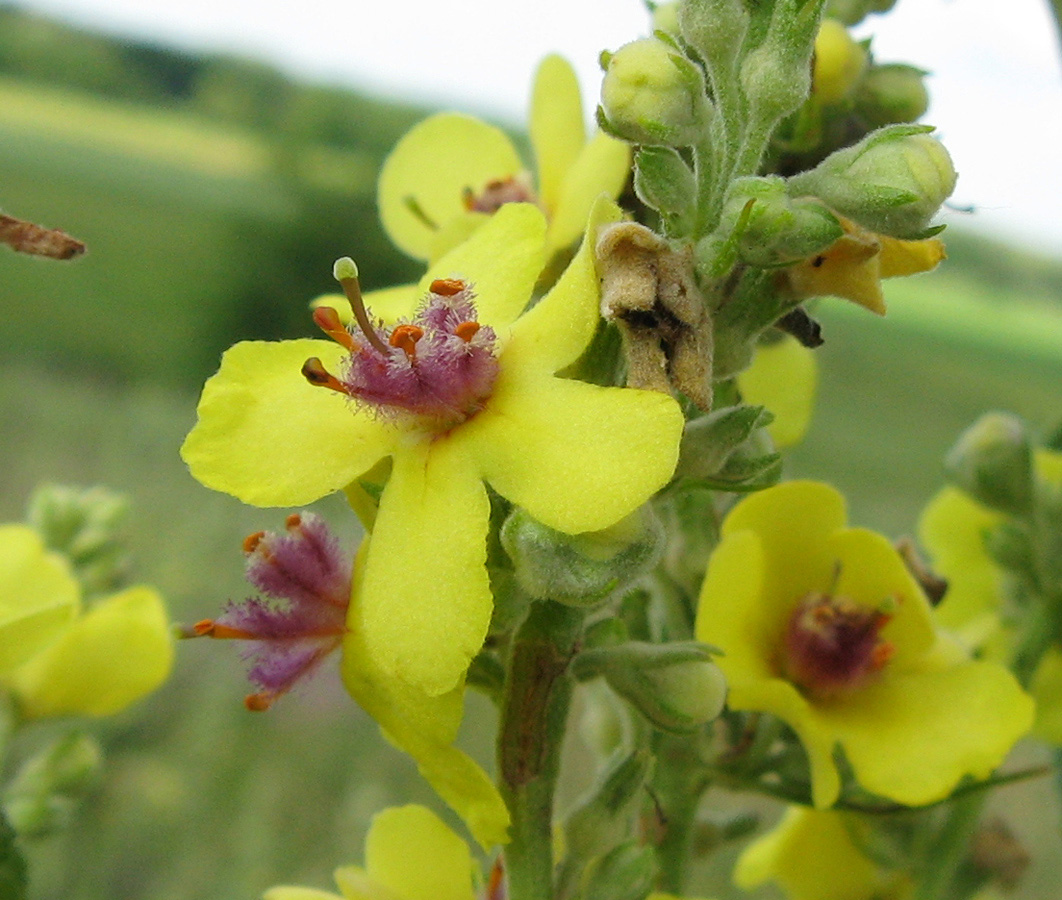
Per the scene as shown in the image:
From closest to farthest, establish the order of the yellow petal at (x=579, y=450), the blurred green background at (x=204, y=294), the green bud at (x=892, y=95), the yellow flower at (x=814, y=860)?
the yellow petal at (x=579, y=450) < the green bud at (x=892, y=95) < the yellow flower at (x=814, y=860) < the blurred green background at (x=204, y=294)

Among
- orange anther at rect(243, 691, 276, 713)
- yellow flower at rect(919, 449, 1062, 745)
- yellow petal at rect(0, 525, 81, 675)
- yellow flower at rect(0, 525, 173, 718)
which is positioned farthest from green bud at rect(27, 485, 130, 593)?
yellow flower at rect(919, 449, 1062, 745)

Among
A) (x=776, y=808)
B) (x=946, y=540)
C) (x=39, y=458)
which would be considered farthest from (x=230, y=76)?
(x=946, y=540)

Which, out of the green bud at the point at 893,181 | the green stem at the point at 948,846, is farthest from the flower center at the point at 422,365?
the green stem at the point at 948,846

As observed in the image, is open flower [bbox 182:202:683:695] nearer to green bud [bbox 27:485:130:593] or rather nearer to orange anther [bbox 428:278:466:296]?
orange anther [bbox 428:278:466:296]

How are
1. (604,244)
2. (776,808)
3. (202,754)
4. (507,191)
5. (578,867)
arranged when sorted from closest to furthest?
(604,244) < (578,867) < (507,191) < (202,754) < (776,808)

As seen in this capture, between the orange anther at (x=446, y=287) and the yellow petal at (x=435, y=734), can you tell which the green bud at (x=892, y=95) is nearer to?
the orange anther at (x=446, y=287)

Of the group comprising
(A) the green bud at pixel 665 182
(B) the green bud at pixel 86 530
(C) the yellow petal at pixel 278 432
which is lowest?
(B) the green bud at pixel 86 530

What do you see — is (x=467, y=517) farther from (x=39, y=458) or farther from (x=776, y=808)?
(x=39, y=458)
